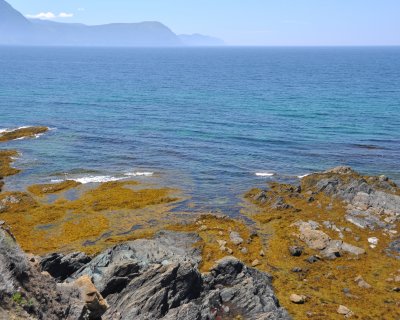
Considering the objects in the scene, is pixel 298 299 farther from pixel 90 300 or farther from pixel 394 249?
pixel 90 300

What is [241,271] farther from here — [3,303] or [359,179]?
[359,179]

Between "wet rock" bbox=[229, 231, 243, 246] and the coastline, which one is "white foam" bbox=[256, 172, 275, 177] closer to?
the coastline

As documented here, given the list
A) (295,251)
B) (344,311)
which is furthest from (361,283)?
(295,251)

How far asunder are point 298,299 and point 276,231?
14447 millimetres

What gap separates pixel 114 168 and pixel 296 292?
4032 centimetres

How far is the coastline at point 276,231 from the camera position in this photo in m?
36.3

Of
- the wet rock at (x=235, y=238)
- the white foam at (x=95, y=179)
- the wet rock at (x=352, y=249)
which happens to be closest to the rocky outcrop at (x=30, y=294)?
the wet rock at (x=235, y=238)

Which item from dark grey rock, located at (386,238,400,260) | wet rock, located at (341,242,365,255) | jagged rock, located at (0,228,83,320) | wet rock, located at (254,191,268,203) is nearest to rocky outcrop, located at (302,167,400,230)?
dark grey rock, located at (386,238,400,260)

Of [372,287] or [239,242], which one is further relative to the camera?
[239,242]

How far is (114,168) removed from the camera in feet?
230

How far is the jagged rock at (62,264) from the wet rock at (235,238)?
54.9 ft

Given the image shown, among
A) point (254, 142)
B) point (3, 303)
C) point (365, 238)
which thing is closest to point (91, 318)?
point (3, 303)

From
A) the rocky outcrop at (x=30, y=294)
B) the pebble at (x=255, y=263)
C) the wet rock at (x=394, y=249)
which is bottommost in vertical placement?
the pebble at (x=255, y=263)

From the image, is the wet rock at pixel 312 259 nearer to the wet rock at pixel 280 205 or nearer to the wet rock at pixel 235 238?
the wet rock at pixel 235 238
